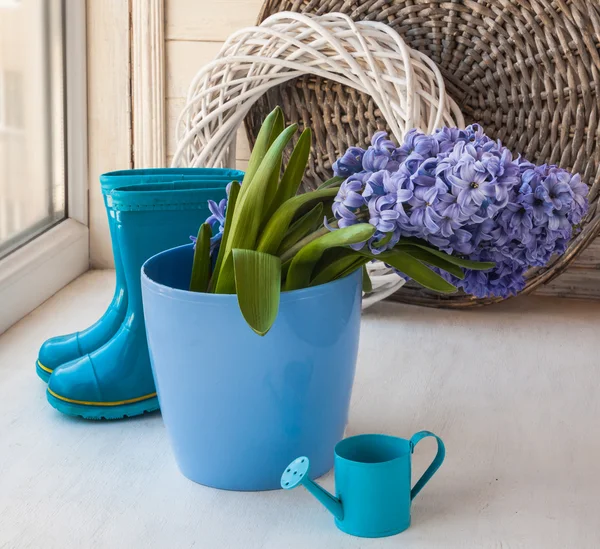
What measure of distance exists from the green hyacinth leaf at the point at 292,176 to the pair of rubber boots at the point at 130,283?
0.16m

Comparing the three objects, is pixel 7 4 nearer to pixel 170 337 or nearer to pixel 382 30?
pixel 382 30

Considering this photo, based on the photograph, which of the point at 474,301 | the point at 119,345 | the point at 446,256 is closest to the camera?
the point at 446,256

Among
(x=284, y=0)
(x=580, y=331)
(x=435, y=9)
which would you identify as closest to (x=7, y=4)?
(x=284, y=0)

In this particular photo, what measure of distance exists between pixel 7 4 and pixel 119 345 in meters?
0.65

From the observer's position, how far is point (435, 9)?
1201 mm

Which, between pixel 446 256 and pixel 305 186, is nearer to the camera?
pixel 446 256

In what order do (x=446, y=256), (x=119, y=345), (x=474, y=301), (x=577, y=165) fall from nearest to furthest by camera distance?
(x=446, y=256) → (x=119, y=345) → (x=577, y=165) → (x=474, y=301)

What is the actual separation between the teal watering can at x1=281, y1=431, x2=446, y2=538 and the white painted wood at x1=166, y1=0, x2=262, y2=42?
0.91 m

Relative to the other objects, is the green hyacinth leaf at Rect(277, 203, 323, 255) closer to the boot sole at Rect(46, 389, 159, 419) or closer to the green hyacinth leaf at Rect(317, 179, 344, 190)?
the green hyacinth leaf at Rect(317, 179, 344, 190)

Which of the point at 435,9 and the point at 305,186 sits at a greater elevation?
the point at 435,9

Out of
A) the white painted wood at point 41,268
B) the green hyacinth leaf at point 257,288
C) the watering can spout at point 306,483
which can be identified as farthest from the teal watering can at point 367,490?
the white painted wood at point 41,268

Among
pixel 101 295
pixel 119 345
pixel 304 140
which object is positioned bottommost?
pixel 101 295

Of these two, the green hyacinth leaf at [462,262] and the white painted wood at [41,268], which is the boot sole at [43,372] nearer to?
the white painted wood at [41,268]

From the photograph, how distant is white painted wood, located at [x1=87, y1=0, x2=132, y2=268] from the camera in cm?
146
